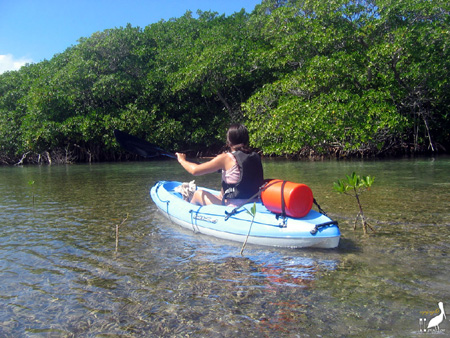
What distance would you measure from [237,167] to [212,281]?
1.59 metres

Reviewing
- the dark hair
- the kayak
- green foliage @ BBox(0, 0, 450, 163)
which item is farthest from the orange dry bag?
green foliage @ BBox(0, 0, 450, 163)

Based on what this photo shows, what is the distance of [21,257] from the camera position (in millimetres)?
3789

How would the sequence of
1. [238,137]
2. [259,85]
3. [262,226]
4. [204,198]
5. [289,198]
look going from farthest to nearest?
[259,85]
[204,198]
[238,137]
[262,226]
[289,198]

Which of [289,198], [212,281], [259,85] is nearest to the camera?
[212,281]

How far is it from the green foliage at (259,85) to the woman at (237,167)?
1115 cm

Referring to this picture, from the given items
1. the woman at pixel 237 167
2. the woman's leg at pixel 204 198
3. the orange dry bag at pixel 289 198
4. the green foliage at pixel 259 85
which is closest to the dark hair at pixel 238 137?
the woman at pixel 237 167

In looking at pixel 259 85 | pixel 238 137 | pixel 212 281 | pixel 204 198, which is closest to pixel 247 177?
pixel 238 137

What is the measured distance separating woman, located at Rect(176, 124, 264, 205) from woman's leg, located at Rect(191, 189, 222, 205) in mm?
449

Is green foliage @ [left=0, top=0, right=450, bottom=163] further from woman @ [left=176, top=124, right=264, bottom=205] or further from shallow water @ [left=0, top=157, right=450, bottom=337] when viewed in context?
woman @ [left=176, top=124, right=264, bottom=205]

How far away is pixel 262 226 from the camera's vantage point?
3984 millimetres

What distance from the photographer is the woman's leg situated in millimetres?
5016

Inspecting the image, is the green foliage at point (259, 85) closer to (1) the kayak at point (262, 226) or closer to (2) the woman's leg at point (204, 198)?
(2) the woman's leg at point (204, 198)

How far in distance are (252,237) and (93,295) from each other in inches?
69.3

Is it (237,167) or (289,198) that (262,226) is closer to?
(289,198)
